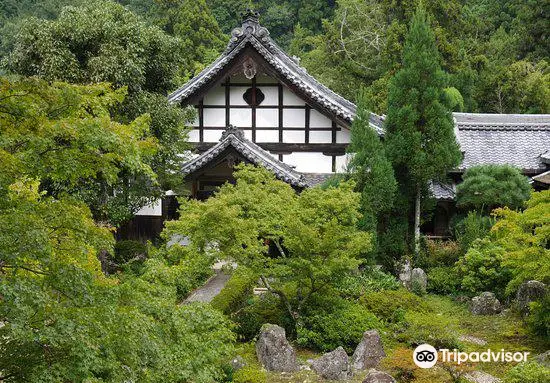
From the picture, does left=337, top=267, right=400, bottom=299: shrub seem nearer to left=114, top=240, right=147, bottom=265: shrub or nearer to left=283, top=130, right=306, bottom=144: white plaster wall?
left=283, top=130, right=306, bottom=144: white plaster wall

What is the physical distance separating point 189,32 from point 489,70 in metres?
17.8

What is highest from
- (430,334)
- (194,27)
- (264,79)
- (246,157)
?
(194,27)

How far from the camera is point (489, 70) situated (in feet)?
127

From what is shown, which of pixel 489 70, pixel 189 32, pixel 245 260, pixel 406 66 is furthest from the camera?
pixel 189 32

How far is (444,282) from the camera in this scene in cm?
1878

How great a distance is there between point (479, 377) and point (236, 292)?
576 cm

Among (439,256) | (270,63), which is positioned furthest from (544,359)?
(270,63)

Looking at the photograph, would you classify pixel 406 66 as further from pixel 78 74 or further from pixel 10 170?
pixel 10 170

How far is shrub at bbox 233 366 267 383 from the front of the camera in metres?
12.1

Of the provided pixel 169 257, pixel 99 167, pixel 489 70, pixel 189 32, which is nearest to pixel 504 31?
pixel 489 70

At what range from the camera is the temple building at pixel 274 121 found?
21.5 metres

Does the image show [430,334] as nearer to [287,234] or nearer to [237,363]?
[287,234]

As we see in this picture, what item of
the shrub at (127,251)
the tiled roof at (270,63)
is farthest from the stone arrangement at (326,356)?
the tiled roof at (270,63)

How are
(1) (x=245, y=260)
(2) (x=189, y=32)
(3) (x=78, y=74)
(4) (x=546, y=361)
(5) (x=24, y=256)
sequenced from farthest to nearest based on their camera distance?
(2) (x=189, y=32), (3) (x=78, y=74), (1) (x=245, y=260), (4) (x=546, y=361), (5) (x=24, y=256)
